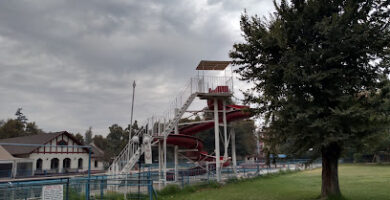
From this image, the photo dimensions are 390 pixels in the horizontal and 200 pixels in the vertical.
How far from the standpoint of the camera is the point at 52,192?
9.22m

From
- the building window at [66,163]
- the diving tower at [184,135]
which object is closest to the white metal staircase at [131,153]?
the diving tower at [184,135]

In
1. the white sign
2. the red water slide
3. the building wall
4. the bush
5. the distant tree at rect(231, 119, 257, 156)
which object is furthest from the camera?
the distant tree at rect(231, 119, 257, 156)

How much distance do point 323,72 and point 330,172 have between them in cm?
440

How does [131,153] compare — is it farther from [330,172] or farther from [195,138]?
[330,172]

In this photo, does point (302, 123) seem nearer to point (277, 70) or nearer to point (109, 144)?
point (277, 70)

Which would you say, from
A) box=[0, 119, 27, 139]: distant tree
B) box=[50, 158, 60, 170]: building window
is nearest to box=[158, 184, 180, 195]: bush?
box=[50, 158, 60, 170]: building window

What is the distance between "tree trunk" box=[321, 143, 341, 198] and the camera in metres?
12.1

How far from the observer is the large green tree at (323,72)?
34.5 ft

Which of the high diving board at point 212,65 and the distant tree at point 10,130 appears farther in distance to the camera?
the distant tree at point 10,130

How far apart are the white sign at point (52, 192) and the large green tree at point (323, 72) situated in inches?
325

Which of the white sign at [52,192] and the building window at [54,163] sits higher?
the white sign at [52,192]

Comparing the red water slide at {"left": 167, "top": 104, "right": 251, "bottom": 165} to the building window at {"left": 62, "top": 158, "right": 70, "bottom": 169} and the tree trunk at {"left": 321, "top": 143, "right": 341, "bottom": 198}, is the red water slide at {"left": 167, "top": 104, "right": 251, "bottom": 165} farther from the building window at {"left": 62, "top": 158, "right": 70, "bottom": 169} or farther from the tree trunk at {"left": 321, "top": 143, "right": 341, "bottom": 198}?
the building window at {"left": 62, "top": 158, "right": 70, "bottom": 169}

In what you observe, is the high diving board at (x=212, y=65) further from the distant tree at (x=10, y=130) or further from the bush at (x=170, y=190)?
the distant tree at (x=10, y=130)

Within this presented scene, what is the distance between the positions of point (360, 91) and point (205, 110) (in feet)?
43.2
